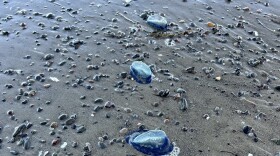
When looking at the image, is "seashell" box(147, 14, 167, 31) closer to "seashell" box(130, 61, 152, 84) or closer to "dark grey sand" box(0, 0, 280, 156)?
"dark grey sand" box(0, 0, 280, 156)

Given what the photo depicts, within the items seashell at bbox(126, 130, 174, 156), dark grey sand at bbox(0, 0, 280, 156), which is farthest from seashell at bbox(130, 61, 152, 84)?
seashell at bbox(126, 130, 174, 156)

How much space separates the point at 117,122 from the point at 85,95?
80cm

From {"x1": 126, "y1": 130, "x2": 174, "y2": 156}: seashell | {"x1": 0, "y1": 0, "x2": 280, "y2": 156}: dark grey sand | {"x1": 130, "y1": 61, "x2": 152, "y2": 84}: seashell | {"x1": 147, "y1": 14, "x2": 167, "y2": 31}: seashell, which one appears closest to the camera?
{"x1": 126, "y1": 130, "x2": 174, "y2": 156}: seashell

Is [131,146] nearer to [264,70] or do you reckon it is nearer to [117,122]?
[117,122]

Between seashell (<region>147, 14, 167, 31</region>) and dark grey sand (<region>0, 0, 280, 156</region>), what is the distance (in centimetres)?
21

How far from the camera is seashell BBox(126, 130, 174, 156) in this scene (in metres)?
5.34

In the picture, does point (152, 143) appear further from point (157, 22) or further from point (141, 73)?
point (157, 22)

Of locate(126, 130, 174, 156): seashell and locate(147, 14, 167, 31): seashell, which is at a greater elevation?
locate(147, 14, 167, 31): seashell

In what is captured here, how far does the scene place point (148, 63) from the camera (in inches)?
277

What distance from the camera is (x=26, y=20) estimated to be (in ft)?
27.2

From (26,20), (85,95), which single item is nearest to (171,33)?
(85,95)

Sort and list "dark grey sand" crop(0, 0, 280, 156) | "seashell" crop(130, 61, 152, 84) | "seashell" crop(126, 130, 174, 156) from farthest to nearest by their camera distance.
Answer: "seashell" crop(130, 61, 152, 84), "dark grey sand" crop(0, 0, 280, 156), "seashell" crop(126, 130, 174, 156)

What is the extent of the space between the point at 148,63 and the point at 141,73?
49 cm

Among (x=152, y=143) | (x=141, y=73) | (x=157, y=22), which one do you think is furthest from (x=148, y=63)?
(x=152, y=143)
